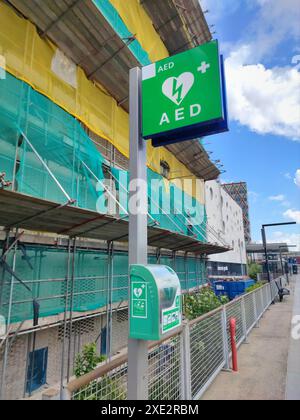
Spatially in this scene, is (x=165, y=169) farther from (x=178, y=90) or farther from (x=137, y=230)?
(x=137, y=230)

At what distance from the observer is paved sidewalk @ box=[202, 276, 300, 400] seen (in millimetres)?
4047

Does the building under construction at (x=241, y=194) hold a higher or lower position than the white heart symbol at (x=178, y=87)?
higher

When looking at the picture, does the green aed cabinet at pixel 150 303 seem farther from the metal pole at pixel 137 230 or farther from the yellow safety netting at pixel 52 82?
the yellow safety netting at pixel 52 82

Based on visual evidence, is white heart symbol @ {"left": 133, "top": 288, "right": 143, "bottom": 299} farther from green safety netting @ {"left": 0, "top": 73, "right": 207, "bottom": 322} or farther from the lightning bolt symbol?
green safety netting @ {"left": 0, "top": 73, "right": 207, "bottom": 322}

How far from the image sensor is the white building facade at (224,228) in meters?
21.0

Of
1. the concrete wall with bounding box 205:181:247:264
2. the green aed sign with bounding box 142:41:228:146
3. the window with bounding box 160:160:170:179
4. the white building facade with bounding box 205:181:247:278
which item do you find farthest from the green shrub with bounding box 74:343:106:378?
the concrete wall with bounding box 205:181:247:264

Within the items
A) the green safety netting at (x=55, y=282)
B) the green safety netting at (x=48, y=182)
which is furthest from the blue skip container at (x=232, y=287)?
the green safety netting at (x=48, y=182)

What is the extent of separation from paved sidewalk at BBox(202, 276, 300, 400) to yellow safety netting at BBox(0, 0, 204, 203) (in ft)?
21.4

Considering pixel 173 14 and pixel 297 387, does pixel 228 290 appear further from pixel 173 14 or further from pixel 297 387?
pixel 173 14

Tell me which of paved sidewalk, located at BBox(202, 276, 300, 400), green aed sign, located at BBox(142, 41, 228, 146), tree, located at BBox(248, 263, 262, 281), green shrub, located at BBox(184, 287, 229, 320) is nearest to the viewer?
green aed sign, located at BBox(142, 41, 228, 146)

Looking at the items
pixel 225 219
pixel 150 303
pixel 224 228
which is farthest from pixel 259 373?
pixel 225 219

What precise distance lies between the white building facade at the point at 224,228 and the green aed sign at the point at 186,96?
15.5 metres

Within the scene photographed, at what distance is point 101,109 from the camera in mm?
8039

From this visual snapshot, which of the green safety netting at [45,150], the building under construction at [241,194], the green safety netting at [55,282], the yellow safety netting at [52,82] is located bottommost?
the green safety netting at [55,282]
